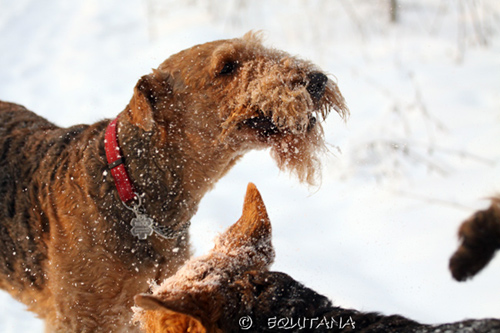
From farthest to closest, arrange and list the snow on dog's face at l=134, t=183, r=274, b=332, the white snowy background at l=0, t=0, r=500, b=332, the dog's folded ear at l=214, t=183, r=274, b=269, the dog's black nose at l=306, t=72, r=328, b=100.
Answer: the white snowy background at l=0, t=0, r=500, b=332 < the dog's black nose at l=306, t=72, r=328, b=100 < the dog's folded ear at l=214, t=183, r=274, b=269 < the snow on dog's face at l=134, t=183, r=274, b=332

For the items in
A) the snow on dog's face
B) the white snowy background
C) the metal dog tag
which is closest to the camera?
the snow on dog's face

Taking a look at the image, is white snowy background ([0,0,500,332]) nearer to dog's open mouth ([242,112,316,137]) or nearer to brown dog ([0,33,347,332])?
dog's open mouth ([242,112,316,137])

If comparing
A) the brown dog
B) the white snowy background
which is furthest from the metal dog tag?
the white snowy background

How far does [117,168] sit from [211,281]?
4.40 ft

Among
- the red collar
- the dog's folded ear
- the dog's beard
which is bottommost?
the dog's folded ear

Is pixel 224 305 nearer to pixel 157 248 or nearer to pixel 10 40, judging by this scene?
pixel 157 248

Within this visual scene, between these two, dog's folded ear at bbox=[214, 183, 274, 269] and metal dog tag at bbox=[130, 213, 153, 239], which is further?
metal dog tag at bbox=[130, 213, 153, 239]

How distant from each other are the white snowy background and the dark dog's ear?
0.90m

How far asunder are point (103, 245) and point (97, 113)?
3532 mm

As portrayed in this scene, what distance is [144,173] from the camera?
9.45 ft

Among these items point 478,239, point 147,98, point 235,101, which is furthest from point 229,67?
point 478,239

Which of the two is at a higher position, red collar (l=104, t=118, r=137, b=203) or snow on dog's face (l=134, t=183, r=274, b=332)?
red collar (l=104, t=118, r=137, b=203)

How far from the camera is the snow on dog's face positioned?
1603 millimetres

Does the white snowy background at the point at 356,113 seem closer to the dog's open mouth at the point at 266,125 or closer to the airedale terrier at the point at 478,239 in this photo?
the dog's open mouth at the point at 266,125
